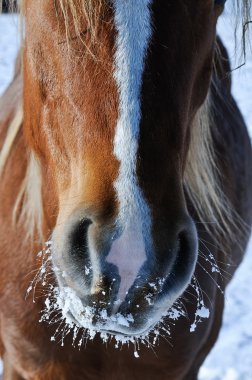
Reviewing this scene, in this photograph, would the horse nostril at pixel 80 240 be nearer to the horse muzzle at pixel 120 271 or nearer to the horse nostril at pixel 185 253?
the horse muzzle at pixel 120 271

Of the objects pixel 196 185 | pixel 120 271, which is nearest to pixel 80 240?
pixel 120 271

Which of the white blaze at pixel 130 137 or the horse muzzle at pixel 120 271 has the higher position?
the white blaze at pixel 130 137

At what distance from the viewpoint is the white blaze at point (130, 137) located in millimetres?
966

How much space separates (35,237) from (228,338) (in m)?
1.41

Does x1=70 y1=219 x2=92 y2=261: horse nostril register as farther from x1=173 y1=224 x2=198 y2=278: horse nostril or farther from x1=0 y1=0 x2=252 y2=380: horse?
x1=173 y1=224 x2=198 y2=278: horse nostril

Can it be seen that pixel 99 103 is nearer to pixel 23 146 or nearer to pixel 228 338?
pixel 23 146

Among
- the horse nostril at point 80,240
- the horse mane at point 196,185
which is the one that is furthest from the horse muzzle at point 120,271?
the horse mane at point 196,185

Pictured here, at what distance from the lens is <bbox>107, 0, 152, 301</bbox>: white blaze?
0.97m

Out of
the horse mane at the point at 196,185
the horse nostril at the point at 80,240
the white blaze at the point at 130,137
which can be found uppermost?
the white blaze at the point at 130,137

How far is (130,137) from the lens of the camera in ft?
3.32

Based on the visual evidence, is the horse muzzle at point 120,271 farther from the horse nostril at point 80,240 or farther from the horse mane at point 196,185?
the horse mane at point 196,185

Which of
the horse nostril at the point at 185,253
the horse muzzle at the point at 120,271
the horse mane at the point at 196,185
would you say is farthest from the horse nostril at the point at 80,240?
the horse mane at the point at 196,185

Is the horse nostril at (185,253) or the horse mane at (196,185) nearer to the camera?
the horse nostril at (185,253)

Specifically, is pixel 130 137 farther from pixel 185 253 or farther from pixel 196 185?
pixel 196 185
